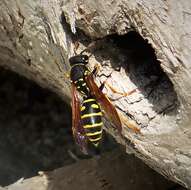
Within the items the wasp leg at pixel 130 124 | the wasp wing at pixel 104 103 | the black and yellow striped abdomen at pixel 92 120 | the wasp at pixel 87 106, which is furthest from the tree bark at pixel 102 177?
the wasp leg at pixel 130 124

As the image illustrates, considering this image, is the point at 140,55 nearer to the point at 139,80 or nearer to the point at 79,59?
the point at 139,80

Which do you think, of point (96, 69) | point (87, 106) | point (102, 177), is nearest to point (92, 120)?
point (87, 106)

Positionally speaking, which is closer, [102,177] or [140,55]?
[140,55]

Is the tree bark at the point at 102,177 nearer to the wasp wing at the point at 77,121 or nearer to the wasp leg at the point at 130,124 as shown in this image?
the wasp wing at the point at 77,121

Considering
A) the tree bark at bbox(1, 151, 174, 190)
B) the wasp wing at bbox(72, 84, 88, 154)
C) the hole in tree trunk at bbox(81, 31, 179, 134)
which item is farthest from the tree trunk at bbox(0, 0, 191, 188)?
the tree bark at bbox(1, 151, 174, 190)

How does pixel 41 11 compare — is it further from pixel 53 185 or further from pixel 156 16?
pixel 53 185

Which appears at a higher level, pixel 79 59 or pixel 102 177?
pixel 79 59
